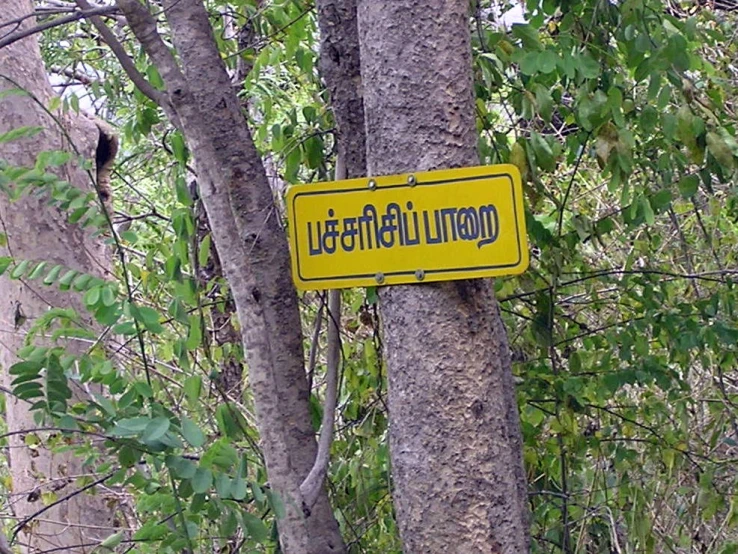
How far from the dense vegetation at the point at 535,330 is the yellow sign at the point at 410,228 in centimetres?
33

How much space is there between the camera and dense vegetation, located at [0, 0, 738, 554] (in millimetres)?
1761

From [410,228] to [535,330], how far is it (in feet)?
3.52

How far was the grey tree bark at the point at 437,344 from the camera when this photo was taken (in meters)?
1.62

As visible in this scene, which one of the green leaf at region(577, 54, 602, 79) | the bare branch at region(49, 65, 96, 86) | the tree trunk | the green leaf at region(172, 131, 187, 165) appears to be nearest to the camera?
the tree trunk

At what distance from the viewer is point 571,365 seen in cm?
262

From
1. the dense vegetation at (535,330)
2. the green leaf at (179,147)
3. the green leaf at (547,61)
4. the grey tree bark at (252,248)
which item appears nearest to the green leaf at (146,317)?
the dense vegetation at (535,330)

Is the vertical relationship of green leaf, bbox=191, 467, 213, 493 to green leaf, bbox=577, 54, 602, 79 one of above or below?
below

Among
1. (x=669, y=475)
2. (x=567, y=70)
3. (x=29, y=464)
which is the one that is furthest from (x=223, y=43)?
(x=669, y=475)

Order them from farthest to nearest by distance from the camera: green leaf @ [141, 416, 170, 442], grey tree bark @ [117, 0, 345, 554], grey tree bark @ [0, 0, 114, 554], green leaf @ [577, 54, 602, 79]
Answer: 1. grey tree bark @ [0, 0, 114, 554]
2. green leaf @ [577, 54, 602, 79]
3. grey tree bark @ [117, 0, 345, 554]
4. green leaf @ [141, 416, 170, 442]

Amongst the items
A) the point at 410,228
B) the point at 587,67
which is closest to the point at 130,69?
the point at 410,228

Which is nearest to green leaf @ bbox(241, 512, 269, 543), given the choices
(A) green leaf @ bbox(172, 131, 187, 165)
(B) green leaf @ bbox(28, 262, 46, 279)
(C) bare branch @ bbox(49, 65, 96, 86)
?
(B) green leaf @ bbox(28, 262, 46, 279)

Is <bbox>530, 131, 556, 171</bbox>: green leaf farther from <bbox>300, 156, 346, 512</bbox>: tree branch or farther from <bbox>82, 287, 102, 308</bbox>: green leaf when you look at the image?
<bbox>82, 287, 102, 308</bbox>: green leaf

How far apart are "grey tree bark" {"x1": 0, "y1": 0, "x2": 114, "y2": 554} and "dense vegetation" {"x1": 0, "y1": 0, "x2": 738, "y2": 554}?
0.18 m

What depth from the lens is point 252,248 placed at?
2031 mm
